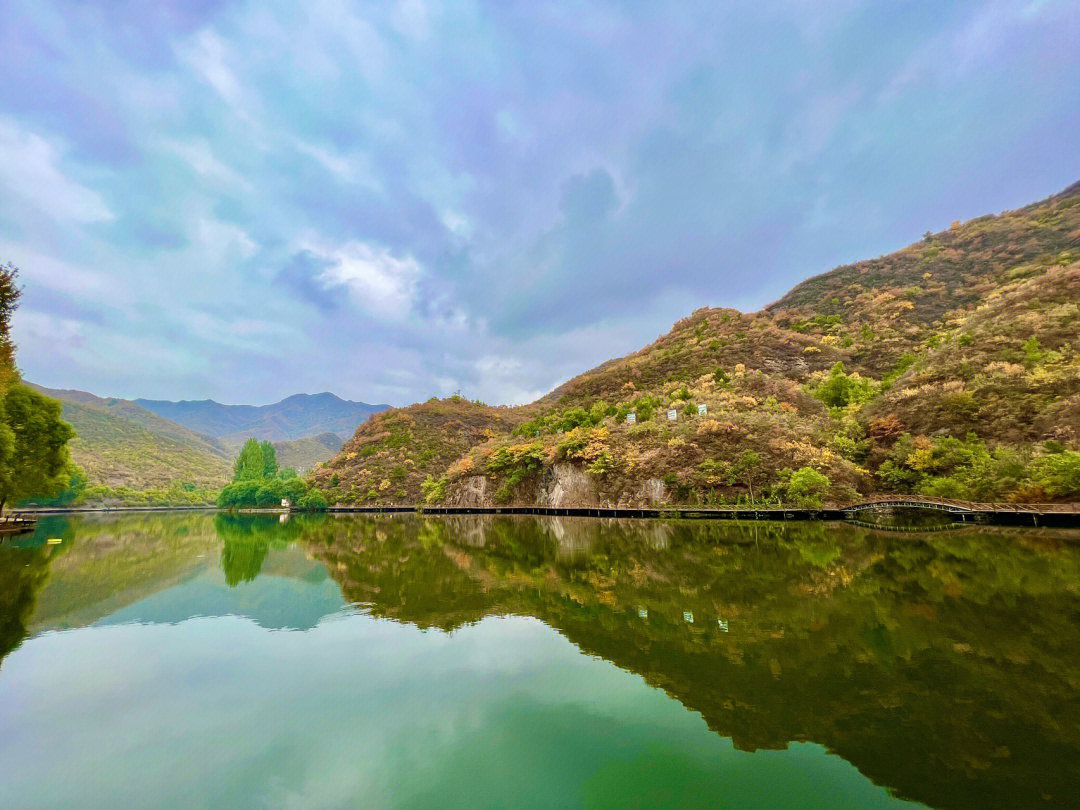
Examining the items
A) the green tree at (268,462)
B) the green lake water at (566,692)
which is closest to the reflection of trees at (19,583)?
the green lake water at (566,692)

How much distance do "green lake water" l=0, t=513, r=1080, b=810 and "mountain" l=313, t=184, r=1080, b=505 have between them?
22447 millimetres

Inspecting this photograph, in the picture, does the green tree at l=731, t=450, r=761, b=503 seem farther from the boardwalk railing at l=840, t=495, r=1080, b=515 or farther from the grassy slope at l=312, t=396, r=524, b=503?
the grassy slope at l=312, t=396, r=524, b=503

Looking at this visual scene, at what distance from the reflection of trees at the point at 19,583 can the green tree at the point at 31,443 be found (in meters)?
7.42

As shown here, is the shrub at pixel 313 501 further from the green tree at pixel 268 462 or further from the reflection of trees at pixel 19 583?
the reflection of trees at pixel 19 583

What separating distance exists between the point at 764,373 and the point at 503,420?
2686 inches

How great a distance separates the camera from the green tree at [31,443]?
3625cm

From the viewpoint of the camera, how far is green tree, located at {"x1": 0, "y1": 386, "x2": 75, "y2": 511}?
3625cm

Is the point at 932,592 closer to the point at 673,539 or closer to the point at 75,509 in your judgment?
the point at 673,539

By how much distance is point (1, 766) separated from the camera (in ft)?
21.3

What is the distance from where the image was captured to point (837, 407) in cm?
5553

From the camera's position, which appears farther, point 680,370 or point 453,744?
point 680,370

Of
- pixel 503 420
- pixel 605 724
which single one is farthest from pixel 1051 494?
pixel 503 420

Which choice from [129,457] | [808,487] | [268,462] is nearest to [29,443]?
[808,487]

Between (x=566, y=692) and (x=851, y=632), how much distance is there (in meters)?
6.89
